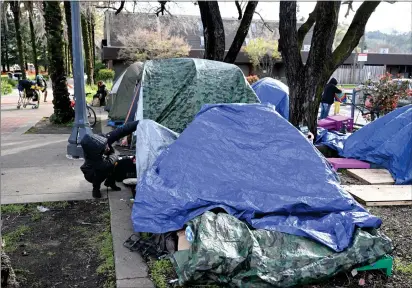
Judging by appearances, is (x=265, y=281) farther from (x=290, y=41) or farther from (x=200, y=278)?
(x=290, y=41)

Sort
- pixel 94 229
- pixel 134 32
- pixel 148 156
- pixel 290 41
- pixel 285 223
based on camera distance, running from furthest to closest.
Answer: pixel 134 32
pixel 290 41
pixel 148 156
pixel 94 229
pixel 285 223

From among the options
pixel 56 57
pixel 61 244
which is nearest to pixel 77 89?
pixel 61 244

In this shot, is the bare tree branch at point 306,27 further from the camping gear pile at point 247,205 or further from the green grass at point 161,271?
the green grass at point 161,271

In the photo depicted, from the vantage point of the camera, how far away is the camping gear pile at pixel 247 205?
333 cm

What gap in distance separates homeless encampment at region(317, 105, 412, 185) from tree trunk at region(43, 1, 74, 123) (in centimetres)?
787

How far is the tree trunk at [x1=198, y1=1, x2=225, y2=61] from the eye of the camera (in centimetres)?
1074

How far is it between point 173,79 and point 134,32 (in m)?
27.2

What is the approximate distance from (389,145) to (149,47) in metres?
27.4

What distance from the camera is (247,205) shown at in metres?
4.02

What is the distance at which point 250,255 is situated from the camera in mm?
3350

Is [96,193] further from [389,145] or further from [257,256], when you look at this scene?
[389,145]

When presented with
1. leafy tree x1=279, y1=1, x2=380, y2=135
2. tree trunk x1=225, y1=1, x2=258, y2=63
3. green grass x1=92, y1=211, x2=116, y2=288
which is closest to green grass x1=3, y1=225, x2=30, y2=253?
green grass x1=92, y1=211, x2=116, y2=288

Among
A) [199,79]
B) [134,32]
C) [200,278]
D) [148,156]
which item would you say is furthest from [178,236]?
[134,32]

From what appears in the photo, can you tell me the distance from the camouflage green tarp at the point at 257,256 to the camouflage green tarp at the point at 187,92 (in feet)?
16.3
